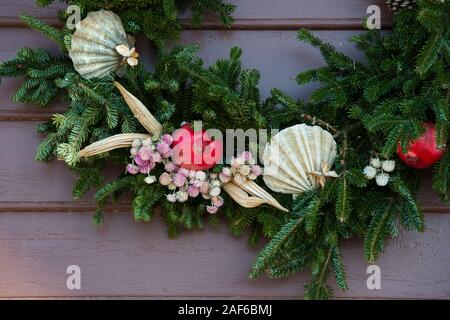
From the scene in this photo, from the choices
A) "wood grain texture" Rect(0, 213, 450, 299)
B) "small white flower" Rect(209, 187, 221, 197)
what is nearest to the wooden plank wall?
"wood grain texture" Rect(0, 213, 450, 299)

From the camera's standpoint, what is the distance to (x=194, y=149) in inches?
37.5

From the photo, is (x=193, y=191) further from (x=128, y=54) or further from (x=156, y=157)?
(x=128, y=54)

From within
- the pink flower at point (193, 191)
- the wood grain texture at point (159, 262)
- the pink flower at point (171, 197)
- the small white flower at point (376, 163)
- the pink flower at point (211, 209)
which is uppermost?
the small white flower at point (376, 163)

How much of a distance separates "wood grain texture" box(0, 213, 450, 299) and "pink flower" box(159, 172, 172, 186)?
0.13 m

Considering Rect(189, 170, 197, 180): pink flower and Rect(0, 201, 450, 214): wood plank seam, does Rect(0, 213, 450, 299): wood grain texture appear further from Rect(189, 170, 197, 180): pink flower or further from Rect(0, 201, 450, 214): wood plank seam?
Rect(189, 170, 197, 180): pink flower

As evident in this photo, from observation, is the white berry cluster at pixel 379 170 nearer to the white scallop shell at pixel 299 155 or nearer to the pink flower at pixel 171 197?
the white scallop shell at pixel 299 155

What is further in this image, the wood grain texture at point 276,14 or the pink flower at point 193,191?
the wood grain texture at point 276,14

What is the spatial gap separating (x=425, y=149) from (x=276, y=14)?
0.37 meters

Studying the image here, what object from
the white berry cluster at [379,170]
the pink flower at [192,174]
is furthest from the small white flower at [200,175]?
the white berry cluster at [379,170]

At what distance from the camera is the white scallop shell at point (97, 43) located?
3.22ft

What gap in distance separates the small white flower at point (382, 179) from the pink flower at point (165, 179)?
1.10 ft

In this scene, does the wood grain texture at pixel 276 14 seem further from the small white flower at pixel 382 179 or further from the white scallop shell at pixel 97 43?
the small white flower at pixel 382 179

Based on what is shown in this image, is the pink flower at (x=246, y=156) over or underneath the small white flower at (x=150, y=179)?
over

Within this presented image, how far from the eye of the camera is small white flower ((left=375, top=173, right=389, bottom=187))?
3.13ft
